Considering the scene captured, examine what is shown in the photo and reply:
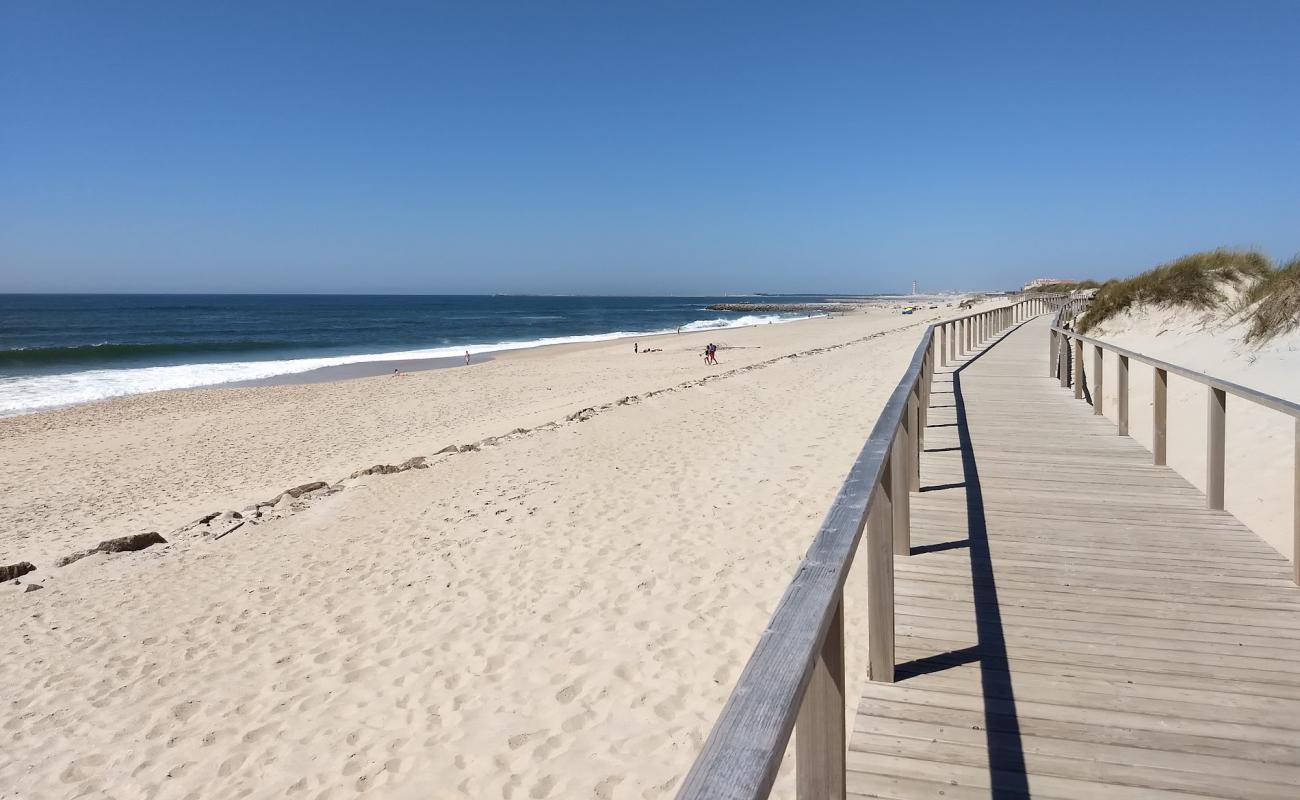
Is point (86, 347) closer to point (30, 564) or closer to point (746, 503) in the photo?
point (30, 564)

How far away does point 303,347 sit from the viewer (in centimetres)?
4062

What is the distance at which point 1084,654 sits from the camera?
3.03m

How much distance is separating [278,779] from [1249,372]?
12459 millimetres

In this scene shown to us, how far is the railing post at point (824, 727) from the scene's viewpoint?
1.54m

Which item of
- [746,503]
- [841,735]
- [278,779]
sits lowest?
[278,779]

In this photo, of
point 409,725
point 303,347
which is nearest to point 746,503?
point 409,725

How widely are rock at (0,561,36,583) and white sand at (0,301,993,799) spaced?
184 millimetres

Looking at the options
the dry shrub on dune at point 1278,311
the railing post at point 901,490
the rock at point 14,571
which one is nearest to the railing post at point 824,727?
the railing post at point 901,490

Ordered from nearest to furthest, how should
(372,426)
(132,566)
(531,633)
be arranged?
(531,633) → (132,566) → (372,426)

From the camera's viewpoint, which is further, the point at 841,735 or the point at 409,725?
the point at 409,725

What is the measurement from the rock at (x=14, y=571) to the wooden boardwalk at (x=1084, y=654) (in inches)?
310

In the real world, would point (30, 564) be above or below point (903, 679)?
below

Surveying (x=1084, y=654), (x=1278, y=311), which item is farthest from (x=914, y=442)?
(x=1278, y=311)

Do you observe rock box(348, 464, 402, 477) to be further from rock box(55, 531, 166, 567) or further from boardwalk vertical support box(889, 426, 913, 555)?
boardwalk vertical support box(889, 426, 913, 555)
